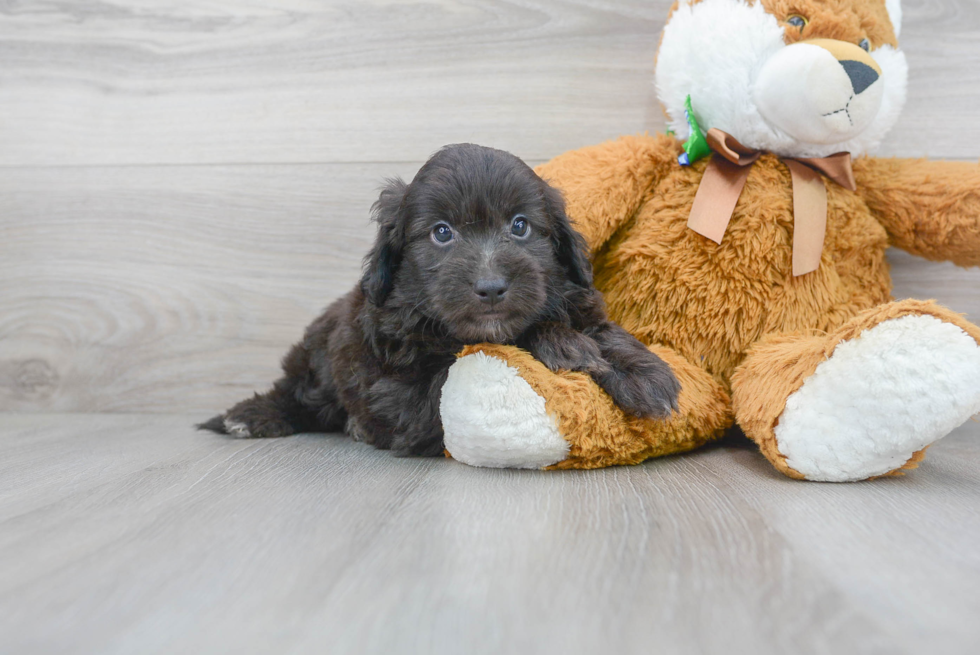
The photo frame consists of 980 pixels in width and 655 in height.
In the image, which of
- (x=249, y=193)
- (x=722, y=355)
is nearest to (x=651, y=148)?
(x=722, y=355)

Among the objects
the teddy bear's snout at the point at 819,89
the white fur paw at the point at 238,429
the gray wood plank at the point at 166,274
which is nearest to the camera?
the teddy bear's snout at the point at 819,89

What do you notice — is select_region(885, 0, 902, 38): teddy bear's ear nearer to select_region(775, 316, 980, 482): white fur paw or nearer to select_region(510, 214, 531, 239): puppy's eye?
select_region(775, 316, 980, 482): white fur paw

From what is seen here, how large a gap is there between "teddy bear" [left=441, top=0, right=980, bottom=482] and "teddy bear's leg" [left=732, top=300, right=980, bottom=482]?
1 cm

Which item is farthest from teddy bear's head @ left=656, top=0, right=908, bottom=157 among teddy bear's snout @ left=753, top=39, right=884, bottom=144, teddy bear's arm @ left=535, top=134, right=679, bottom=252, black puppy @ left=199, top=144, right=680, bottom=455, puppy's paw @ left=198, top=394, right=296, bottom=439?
puppy's paw @ left=198, top=394, right=296, bottom=439

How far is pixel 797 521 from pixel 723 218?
32.8 inches

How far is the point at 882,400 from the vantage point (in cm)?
130

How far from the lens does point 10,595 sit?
0.92m

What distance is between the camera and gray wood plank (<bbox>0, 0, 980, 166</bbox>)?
212 cm

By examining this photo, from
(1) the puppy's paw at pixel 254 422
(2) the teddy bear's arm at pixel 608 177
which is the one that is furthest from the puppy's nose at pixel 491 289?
(1) the puppy's paw at pixel 254 422

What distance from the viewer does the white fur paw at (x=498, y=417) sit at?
1417 millimetres

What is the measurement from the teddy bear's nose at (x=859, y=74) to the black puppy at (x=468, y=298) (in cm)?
74

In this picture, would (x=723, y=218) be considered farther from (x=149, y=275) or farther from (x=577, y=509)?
(x=149, y=275)

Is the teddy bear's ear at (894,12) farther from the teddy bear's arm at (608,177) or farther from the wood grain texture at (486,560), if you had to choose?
the wood grain texture at (486,560)

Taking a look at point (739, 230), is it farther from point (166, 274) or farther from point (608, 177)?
point (166, 274)
